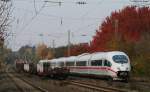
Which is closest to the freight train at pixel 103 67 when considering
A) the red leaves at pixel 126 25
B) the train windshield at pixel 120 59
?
the train windshield at pixel 120 59

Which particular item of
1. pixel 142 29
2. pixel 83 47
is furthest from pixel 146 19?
pixel 83 47

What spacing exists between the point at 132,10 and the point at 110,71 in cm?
5207

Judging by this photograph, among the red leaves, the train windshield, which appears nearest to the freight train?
the train windshield

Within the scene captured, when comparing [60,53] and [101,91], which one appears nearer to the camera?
[101,91]

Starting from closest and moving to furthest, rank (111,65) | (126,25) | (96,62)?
(111,65), (96,62), (126,25)

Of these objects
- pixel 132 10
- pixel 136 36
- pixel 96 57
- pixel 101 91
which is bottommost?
pixel 101 91

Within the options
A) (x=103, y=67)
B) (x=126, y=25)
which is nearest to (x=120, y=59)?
(x=103, y=67)

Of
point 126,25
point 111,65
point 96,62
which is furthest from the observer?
point 126,25

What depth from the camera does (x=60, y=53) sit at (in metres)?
151

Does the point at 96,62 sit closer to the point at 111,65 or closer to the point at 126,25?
the point at 111,65

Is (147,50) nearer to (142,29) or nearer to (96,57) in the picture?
(96,57)

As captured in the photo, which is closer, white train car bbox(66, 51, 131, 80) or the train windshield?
white train car bbox(66, 51, 131, 80)

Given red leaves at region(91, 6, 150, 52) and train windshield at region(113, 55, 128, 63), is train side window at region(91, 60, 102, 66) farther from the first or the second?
red leaves at region(91, 6, 150, 52)

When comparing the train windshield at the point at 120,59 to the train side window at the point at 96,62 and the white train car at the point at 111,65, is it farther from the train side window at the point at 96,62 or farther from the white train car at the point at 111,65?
the train side window at the point at 96,62
